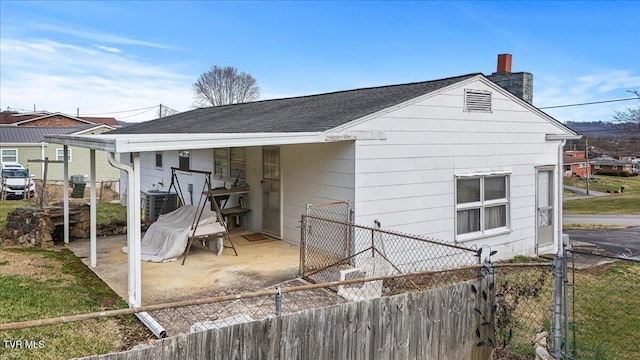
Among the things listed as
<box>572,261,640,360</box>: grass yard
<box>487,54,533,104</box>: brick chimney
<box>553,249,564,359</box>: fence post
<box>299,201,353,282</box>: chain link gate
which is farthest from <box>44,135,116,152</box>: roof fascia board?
<box>487,54,533,104</box>: brick chimney

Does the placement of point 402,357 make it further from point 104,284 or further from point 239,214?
point 239,214

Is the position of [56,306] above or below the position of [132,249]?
below

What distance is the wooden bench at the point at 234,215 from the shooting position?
10.3m

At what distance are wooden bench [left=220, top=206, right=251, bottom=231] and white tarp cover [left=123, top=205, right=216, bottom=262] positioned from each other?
100 centimetres

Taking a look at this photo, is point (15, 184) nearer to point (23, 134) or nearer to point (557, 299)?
point (23, 134)

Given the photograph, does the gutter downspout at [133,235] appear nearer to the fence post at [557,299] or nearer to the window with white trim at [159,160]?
the fence post at [557,299]

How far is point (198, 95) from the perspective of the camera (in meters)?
49.9

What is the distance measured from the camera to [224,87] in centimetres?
5062

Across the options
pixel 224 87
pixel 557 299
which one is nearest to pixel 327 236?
pixel 557 299

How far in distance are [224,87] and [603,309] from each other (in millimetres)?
47358

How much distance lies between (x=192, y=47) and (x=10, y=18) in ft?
62.4

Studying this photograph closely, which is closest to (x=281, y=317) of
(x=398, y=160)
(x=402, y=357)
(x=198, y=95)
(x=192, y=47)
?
(x=402, y=357)

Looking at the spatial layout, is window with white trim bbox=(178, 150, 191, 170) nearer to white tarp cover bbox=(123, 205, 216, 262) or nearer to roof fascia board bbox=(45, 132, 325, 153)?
white tarp cover bbox=(123, 205, 216, 262)

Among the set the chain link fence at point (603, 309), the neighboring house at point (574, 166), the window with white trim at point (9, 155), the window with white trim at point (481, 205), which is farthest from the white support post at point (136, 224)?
the neighboring house at point (574, 166)
